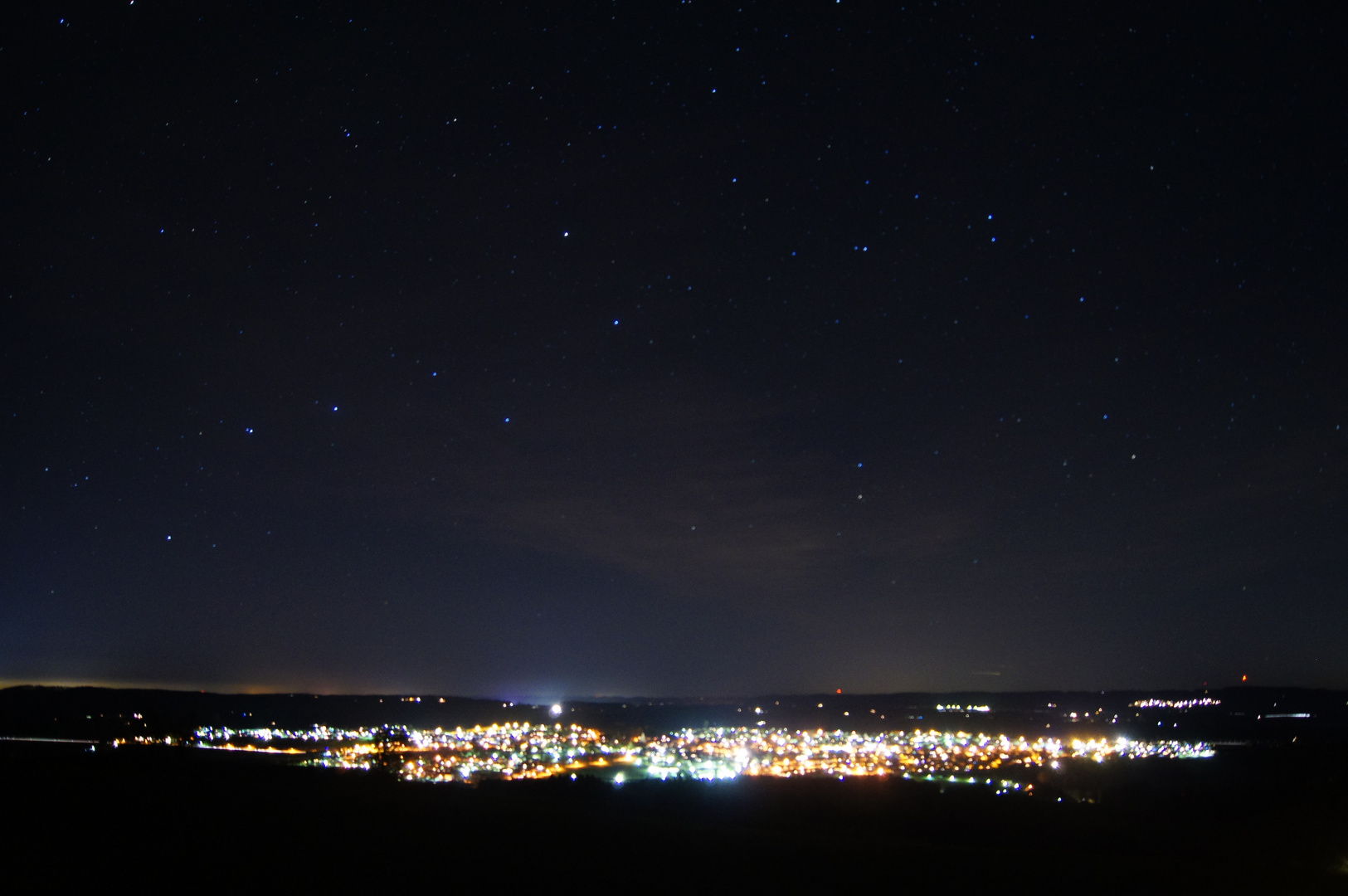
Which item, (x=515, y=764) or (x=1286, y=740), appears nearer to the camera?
(x=515, y=764)

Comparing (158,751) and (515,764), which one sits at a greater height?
(158,751)

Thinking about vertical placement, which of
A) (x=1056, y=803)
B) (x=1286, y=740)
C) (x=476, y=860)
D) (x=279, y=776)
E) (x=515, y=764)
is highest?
(x=476, y=860)

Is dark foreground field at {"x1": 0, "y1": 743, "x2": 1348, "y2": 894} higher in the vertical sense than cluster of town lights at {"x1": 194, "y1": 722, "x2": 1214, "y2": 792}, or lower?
higher

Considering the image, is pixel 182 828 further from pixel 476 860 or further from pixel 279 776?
pixel 279 776

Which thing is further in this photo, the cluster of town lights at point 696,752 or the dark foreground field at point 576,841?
the cluster of town lights at point 696,752

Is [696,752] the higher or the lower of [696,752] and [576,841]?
the lower

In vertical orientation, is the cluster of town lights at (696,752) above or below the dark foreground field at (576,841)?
below

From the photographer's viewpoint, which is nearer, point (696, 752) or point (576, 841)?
point (576, 841)

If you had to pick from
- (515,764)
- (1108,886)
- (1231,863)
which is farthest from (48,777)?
(515,764)
